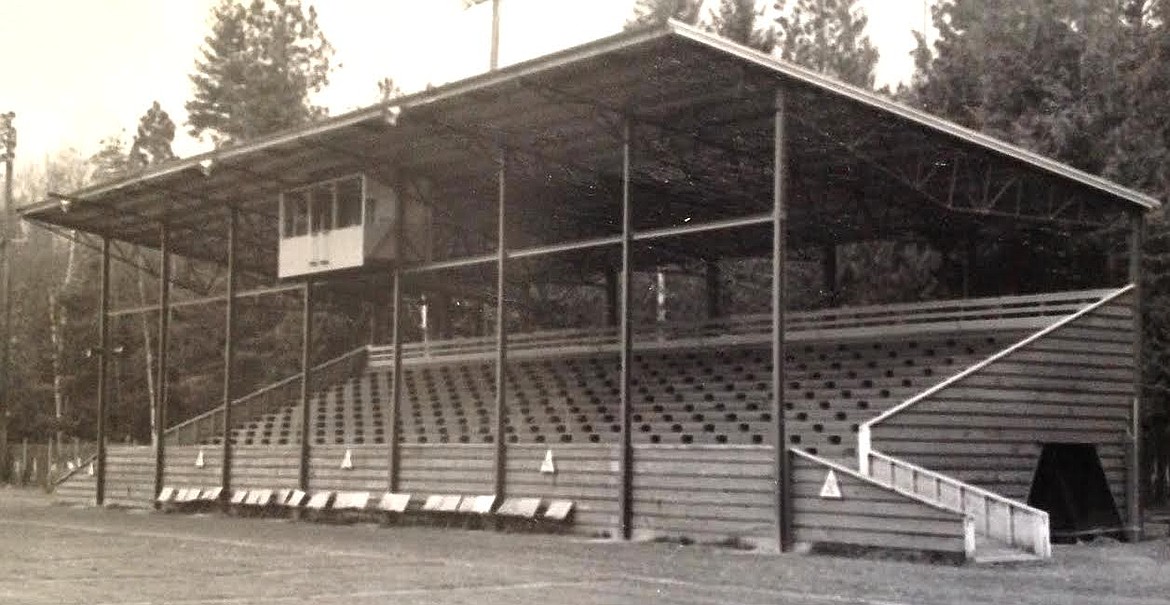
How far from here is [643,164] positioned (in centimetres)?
3011

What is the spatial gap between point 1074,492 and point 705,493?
22.0ft

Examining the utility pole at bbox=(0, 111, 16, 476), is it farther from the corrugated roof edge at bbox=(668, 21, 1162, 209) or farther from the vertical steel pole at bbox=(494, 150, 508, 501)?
the corrugated roof edge at bbox=(668, 21, 1162, 209)

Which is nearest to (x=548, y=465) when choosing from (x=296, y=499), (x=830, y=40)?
(x=296, y=499)

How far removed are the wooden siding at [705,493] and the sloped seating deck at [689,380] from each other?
2578 millimetres

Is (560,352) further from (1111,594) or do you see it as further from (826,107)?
(1111,594)

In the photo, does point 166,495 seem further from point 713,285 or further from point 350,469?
point 713,285

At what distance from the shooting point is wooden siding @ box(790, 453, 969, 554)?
18.5 metres

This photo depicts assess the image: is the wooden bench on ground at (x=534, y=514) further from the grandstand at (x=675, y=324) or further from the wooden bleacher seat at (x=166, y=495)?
the wooden bleacher seat at (x=166, y=495)

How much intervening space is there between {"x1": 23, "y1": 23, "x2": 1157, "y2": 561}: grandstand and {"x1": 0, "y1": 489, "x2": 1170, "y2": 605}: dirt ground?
1.63 m

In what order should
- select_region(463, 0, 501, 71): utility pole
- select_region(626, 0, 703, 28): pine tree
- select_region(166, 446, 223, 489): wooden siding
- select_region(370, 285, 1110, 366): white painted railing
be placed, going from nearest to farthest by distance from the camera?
select_region(370, 285, 1110, 366): white painted railing → select_region(166, 446, 223, 489): wooden siding → select_region(463, 0, 501, 71): utility pole → select_region(626, 0, 703, 28): pine tree

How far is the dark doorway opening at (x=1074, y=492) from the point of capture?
79.0ft

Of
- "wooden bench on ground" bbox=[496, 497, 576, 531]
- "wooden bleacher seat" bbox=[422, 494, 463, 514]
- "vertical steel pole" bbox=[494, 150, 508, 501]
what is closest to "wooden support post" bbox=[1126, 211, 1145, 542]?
"wooden bench on ground" bbox=[496, 497, 576, 531]

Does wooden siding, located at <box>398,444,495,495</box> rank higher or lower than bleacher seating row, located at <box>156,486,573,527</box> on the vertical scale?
higher

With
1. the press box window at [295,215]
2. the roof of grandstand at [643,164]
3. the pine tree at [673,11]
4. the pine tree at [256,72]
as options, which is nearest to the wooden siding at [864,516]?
the roof of grandstand at [643,164]
